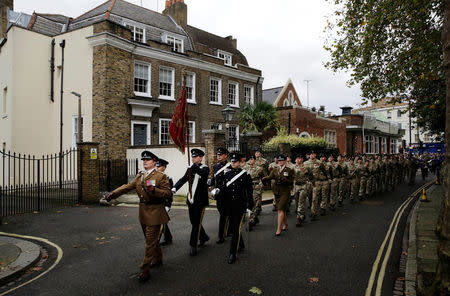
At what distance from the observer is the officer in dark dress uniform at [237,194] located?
18.9 ft

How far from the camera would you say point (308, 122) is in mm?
26344

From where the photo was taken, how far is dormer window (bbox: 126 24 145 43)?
64.5 ft

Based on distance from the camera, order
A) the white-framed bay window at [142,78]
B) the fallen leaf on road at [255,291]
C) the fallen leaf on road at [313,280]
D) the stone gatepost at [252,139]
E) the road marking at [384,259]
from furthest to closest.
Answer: the white-framed bay window at [142,78]
the stone gatepost at [252,139]
the fallen leaf on road at [313,280]
the road marking at [384,259]
the fallen leaf on road at [255,291]

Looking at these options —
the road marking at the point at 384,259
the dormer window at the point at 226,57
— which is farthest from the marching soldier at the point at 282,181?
the dormer window at the point at 226,57

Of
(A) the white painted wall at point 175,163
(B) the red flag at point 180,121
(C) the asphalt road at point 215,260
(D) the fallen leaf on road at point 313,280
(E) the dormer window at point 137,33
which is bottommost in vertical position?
(C) the asphalt road at point 215,260

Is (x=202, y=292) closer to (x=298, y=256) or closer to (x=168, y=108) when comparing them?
(x=298, y=256)

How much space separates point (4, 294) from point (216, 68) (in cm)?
2040

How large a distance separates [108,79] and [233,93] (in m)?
10.7

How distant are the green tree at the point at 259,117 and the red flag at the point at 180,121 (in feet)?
50.3

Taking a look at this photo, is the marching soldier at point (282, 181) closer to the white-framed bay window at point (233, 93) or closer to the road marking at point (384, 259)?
the road marking at point (384, 259)

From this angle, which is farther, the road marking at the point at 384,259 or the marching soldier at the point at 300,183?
the marching soldier at the point at 300,183

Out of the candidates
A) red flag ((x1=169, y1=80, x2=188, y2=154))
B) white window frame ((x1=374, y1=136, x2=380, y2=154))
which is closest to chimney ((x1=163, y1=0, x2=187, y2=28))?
red flag ((x1=169, y1=80, x2=188, y2=154))

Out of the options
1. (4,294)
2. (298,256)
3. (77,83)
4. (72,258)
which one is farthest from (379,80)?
(77,83)

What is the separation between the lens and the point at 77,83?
1772 centimetres
